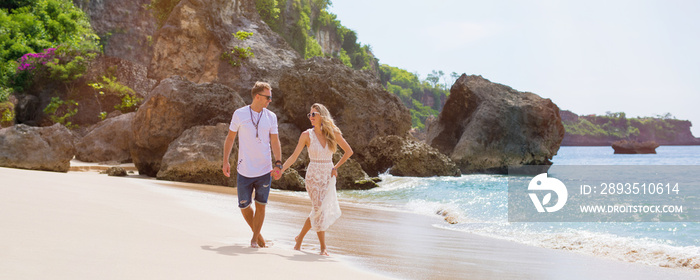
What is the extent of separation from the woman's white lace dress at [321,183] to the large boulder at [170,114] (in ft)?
Result: 29.7

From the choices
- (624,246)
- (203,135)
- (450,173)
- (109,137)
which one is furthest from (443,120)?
(624,246)

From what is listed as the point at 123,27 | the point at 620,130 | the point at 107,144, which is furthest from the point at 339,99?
the point at 620,130

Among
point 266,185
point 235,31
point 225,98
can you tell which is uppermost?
point 235,31

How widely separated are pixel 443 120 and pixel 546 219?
22.2 m

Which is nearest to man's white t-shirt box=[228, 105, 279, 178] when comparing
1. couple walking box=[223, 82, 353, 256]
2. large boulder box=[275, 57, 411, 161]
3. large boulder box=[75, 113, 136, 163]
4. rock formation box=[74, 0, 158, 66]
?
couple walking box=[223, 82, 353, 256]

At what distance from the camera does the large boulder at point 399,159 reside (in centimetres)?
1905

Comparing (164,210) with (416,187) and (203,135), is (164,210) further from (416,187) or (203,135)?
(416,187)

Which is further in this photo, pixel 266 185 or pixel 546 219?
pixel 546 219

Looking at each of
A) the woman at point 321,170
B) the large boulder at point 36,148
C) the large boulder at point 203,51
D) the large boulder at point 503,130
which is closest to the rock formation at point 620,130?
the large boulder at point 503,130

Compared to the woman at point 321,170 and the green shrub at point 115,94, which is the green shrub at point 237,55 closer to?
the green shrub at point 115,94

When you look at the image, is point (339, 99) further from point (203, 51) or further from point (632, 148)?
point (632, 148)

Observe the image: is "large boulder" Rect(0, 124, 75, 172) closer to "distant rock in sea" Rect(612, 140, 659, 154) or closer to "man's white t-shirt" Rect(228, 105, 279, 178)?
"man's white t-shirt" Rect(228, 105, 279, 178)

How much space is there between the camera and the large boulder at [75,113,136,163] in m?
18.2

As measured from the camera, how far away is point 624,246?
22.2 ft
